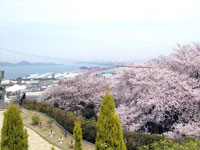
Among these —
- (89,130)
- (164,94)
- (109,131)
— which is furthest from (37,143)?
(109,131)

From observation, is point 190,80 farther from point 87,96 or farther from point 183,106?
point 87,96

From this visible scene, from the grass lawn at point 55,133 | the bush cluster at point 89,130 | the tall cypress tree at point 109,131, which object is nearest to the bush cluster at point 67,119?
the bush cluster at point 89,130

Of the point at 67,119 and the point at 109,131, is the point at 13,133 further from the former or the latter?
the point at 67,119

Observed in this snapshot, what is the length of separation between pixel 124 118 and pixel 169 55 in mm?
5239

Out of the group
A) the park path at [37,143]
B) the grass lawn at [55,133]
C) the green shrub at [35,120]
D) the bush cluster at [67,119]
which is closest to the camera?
the park path at [37,143]

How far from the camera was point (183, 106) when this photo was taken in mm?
12758

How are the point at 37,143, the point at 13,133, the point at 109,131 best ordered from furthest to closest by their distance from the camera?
the point at 37,143 → the point at 109,131 → the point at 13,133

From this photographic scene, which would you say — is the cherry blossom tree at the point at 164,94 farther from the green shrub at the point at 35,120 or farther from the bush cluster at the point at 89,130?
the green shrub at the point at 35,120

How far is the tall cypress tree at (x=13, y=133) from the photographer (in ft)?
23.3

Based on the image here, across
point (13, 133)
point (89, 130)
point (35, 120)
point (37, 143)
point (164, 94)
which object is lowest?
point (37, 143)

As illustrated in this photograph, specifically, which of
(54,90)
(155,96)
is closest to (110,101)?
(155,96)

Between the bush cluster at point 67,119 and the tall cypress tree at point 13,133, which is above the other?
the tall cypress tree at point 13,133

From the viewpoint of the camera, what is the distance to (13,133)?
719 centimetres

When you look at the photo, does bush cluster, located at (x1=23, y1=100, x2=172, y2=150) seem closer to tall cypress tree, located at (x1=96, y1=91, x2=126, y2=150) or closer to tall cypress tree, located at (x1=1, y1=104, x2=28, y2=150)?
tall cypress tree, located at (x1=96, y1=91, x2=126, y2=150)
